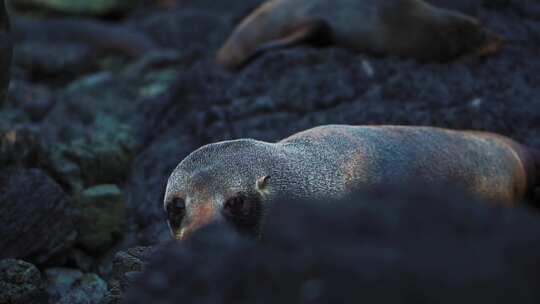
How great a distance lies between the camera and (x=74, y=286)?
4.11m

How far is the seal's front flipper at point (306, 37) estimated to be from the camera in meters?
6.35

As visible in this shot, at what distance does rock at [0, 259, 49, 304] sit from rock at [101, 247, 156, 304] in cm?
47

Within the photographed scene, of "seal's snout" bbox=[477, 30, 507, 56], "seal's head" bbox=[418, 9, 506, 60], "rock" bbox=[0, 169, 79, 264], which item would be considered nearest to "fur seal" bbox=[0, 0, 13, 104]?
"rock" bbox=[0, 169, 79, 264]

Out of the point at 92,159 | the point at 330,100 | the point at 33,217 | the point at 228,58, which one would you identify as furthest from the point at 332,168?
the point at 228,58

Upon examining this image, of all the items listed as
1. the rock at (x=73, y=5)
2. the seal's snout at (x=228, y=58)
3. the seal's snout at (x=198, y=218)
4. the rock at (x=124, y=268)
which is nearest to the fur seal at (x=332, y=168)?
the seal's snout at (x=198, y=218)

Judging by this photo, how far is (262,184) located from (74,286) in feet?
4.93

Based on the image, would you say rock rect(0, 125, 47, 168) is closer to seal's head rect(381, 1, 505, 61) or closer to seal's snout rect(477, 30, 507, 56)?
seal's head rect(381, 1, 505, 61)

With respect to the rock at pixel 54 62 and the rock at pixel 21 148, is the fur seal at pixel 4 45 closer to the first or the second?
the rock at pixel 21 148

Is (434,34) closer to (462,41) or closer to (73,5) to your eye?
(462,41)

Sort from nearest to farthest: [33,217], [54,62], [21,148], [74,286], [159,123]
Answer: [74,286], [33,217], [21,148], [159,123], [54,62]

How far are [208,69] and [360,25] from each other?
4.68 ft

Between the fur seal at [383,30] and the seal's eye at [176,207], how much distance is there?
334 centimetres

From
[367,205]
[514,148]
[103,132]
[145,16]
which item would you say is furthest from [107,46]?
[367,205]

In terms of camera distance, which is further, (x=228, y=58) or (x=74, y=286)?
(x=228, y=58)
